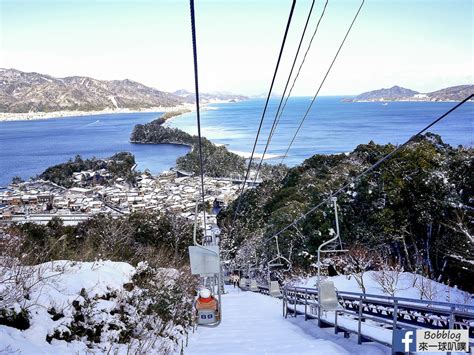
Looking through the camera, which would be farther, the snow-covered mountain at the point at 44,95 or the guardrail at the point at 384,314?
the snow-covered mountain at the point at 44,95

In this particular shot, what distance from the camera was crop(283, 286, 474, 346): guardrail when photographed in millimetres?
3642

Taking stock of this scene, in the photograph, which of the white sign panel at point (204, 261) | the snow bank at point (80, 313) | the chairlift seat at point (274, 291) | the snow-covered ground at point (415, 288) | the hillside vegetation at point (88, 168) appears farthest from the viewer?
the hillside vegetation at point (88, 168)

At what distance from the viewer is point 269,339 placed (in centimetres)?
500

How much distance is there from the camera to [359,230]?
16297mm

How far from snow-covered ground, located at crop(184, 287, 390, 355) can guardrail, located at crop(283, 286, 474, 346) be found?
0.49 feet

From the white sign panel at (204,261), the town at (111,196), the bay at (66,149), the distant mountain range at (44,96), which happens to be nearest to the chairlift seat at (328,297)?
the white sign panel at (204,261)

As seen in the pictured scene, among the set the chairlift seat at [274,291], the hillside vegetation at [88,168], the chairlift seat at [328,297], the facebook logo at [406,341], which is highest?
the facebook logo at [406,341]

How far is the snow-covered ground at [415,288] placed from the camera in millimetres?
11834

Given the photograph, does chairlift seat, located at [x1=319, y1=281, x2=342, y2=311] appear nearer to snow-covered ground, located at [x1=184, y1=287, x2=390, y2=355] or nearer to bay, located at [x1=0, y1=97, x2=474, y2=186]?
snow-covered ground, located at [x1=184, y1=287, x2=390, y2=355]

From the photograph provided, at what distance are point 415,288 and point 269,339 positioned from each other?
9275 mm

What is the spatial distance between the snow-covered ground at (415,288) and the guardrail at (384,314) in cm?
483

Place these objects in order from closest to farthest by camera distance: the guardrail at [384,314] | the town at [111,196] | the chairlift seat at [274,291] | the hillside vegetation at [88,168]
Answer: the guardrail at [384,314] → the chairlift seat at [274,291] → the town at [111,196] → the hillside vegetation at [88,168]

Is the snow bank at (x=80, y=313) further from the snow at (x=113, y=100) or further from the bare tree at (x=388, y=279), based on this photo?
the snow at (x=113, y=100)

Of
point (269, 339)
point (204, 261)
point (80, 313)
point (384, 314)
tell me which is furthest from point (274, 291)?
point (80, 313)
